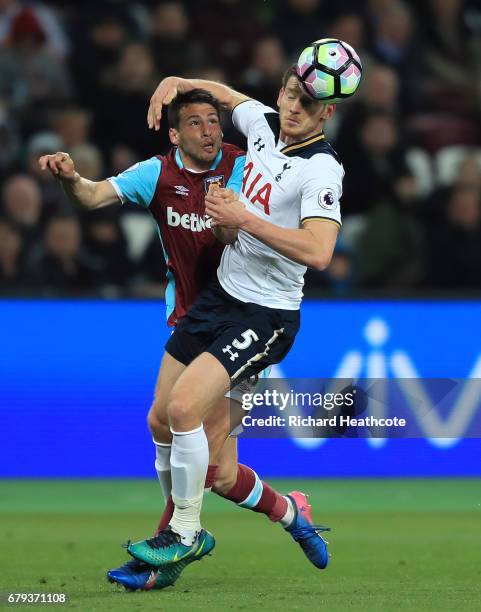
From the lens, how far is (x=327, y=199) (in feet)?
21.6

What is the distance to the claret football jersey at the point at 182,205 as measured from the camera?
7352 millimetres

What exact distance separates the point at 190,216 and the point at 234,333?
2.67 feet

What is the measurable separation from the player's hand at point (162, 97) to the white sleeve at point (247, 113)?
0.91 feet

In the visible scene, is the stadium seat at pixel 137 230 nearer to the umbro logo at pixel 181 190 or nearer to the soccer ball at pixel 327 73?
the umbro logo at pixel 181 190

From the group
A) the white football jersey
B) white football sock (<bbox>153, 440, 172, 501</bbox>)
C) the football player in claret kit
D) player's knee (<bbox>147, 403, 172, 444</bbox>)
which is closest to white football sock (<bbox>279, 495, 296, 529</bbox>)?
the football player in claret kit

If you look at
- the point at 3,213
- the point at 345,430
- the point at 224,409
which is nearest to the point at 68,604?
the point at 224,409

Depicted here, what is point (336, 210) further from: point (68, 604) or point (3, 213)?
point (3, 213)

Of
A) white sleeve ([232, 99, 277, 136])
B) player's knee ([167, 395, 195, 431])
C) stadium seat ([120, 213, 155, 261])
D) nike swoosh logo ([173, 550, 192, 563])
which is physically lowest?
nike swoosh logo ([173, 550, 192, 563])

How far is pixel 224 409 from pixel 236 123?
1459mm

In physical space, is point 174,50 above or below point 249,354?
above

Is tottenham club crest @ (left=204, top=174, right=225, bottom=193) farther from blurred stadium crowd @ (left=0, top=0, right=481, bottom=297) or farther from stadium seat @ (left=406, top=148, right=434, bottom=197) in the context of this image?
stadium seat @ (left=406, top=148, right=434, bottom=197)

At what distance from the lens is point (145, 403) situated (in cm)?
1080

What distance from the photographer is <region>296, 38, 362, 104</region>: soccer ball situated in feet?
21.9

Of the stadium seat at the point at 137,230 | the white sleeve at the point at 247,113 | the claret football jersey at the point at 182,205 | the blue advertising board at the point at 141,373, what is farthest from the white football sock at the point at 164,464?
the stadium seat at the point at 137,230
